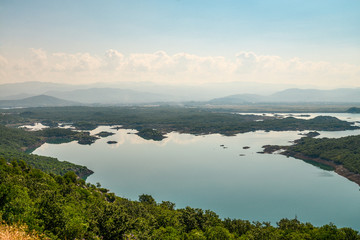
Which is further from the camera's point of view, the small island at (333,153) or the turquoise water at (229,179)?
the small island at (333,153)

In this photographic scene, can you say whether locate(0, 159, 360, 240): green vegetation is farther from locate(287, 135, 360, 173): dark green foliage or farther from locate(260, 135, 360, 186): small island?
locate(287, 135, 360, 173): dark green foliage

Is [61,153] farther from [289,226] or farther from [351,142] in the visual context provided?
[351,142]

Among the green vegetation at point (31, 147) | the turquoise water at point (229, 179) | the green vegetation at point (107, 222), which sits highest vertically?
the green vegetation at point (107, 222)

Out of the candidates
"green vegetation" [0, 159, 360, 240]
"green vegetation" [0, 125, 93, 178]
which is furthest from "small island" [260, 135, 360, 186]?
"green vegetation" [0, 125, 93, 178]

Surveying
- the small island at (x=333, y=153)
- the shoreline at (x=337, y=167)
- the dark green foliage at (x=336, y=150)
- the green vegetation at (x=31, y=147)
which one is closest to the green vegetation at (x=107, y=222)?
the green vegetation at (x=31, y=147)

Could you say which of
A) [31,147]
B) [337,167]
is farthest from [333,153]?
[31,147]

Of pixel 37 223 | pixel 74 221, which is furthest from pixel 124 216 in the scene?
pixel 37 223

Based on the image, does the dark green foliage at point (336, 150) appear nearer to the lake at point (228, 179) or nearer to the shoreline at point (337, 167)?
the shoreline at point (337, 167)

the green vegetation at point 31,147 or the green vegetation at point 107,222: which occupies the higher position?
the green vegetation at point 107,222
